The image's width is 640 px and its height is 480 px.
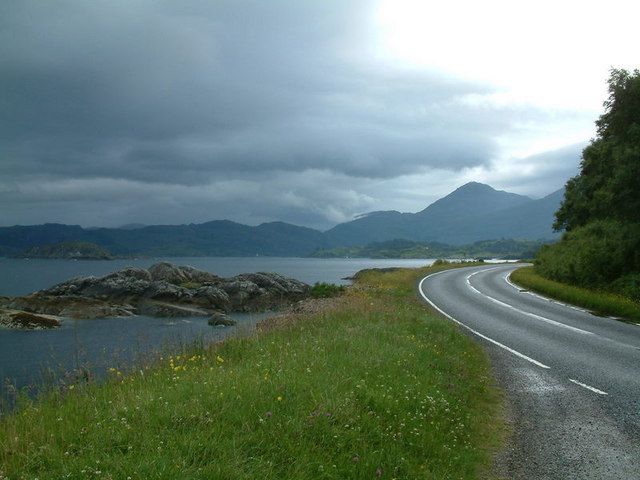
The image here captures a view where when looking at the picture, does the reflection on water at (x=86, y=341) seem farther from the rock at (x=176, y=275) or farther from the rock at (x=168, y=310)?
the rock at (x=176, y=275)

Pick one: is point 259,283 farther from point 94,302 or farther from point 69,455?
point 69,455

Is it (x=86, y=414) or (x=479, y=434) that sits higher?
(x=86, y=414)

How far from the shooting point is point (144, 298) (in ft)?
160

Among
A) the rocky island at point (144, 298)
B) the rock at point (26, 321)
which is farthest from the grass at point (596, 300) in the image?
the rock at point (26, 321)

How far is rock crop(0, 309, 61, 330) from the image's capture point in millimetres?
36625

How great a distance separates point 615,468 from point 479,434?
A: 1931 mm

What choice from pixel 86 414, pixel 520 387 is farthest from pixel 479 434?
pixel 86 414

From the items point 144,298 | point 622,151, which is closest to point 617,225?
point 622,151

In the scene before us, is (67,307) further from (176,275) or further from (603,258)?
(603,258)

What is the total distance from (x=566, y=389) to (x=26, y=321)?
124 ft

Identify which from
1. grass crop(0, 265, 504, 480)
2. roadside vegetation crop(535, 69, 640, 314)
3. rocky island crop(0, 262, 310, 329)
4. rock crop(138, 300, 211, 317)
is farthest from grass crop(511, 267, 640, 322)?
rock crop(138, 300, 211, 317)

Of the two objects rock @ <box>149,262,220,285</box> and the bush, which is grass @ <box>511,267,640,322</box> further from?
rock @ <box>149,262,220,285</box>

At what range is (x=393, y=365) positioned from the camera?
965 centimetres

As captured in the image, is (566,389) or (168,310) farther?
(168,310)
